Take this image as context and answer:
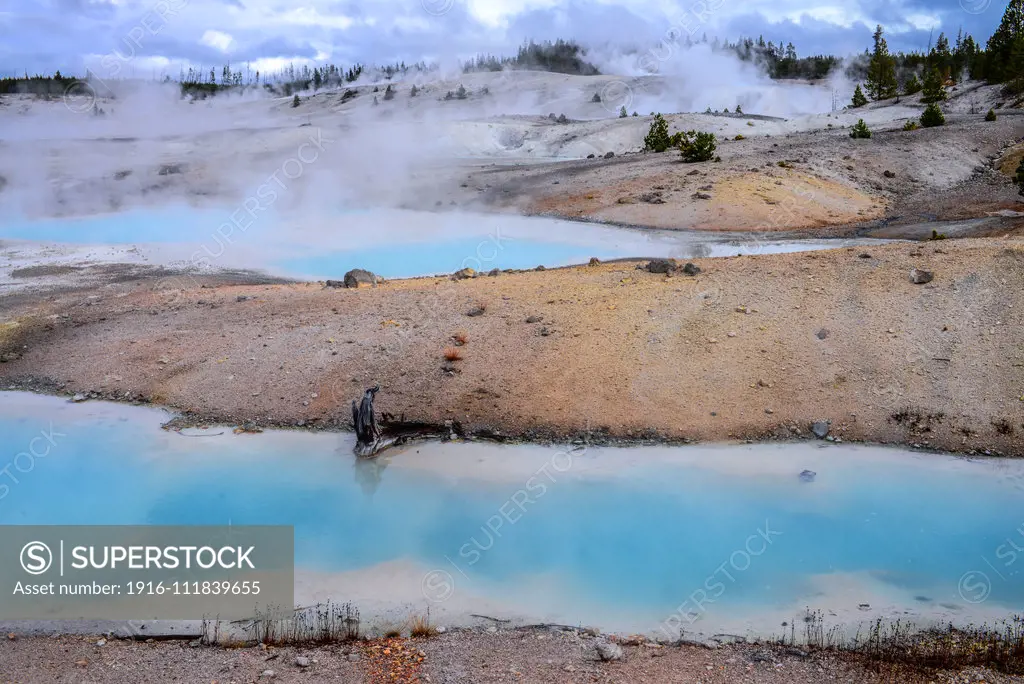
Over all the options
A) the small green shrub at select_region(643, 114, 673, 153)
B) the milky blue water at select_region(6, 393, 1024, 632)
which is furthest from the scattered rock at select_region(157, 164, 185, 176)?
the milky blue water at select_region(6, 393, 1024, 632)

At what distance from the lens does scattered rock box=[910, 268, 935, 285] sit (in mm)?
10539

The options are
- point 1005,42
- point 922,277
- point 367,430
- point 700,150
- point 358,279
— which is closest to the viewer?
point 367,430

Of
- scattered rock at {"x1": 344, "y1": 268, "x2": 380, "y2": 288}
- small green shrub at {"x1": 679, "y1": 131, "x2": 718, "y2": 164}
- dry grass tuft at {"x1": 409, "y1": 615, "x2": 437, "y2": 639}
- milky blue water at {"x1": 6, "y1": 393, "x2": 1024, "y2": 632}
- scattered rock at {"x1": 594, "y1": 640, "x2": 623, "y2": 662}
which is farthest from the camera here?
small green shrub at {"x1": 679, "y1": 131, "x2": 718, "y2": 164}

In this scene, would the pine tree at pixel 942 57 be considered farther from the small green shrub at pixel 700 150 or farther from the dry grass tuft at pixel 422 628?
the dry grass tuft at pixel 422 628

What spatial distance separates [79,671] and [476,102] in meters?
53.7

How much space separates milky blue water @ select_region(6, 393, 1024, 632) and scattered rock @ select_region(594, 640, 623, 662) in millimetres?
465

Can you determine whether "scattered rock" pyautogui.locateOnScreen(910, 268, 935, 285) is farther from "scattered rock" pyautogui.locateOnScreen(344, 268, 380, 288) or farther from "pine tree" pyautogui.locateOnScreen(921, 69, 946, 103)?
"pine tree" pyautogui.locateOnScreen(921, 69, 946, 103)

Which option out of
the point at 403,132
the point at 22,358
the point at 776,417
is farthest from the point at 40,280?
the point at 403,132

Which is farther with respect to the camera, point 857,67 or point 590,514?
point 857,67

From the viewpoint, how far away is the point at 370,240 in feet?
55.9

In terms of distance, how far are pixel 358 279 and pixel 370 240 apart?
4.95 metres

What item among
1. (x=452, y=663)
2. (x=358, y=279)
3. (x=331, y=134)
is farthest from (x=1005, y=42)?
(x=452, y=663)

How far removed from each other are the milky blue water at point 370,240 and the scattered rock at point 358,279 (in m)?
1.81

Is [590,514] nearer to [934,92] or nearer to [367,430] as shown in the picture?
[367,430]
